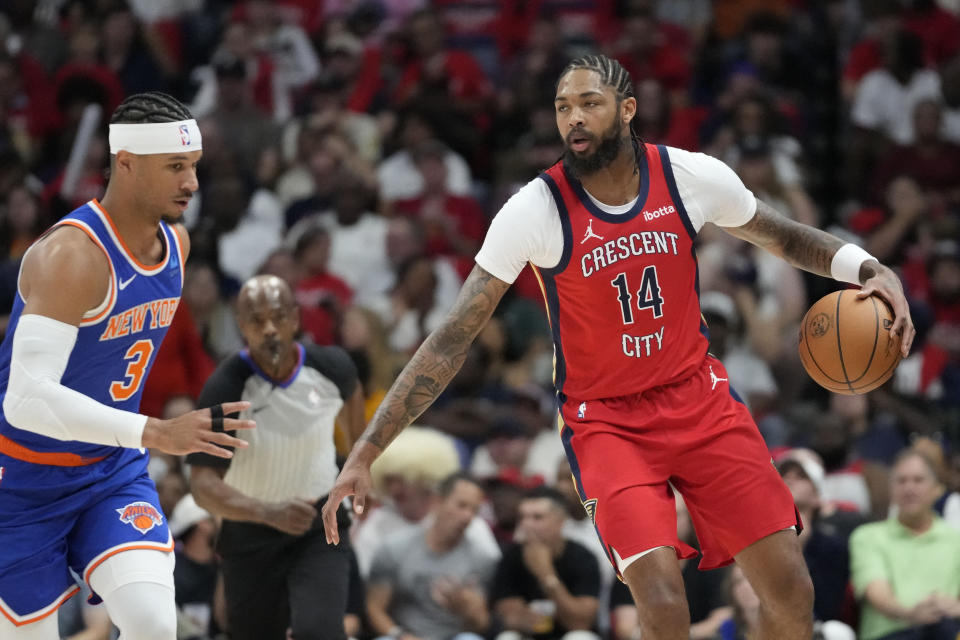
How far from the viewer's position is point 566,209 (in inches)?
203

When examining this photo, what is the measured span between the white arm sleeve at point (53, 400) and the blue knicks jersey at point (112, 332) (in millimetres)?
164

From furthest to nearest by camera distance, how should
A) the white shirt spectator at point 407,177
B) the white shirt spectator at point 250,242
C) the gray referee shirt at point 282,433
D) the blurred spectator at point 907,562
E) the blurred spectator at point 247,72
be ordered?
the blurred spectator at point 247,72 < the white shirt spectator at point 407,177 < the white shirt spectator at point 250,242 < the blurred spectator at point 907,562 < the gray referee shirt at point 282,433

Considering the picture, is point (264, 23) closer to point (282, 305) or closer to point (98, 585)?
point (282, 305)

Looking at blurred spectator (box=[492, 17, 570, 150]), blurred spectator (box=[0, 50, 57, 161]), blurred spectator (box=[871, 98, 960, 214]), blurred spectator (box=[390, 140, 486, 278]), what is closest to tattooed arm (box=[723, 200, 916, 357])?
blurred spectator (box=[390, 140, 486, 278])

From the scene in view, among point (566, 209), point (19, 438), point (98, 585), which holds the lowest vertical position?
point (98, 585)

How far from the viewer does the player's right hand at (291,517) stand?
19.5 ft

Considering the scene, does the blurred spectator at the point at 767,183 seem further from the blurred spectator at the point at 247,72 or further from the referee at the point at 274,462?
the referee at the point at 274,462

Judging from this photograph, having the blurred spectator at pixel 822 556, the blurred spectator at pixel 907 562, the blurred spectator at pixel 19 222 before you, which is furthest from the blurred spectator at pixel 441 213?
the blurred spectator at pixel 907 562

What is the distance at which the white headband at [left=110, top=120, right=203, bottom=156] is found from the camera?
16.9ft

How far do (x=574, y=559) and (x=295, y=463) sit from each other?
2438 mm

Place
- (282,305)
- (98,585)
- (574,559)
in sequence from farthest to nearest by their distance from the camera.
A: (574,559), (282,305), (98,585)

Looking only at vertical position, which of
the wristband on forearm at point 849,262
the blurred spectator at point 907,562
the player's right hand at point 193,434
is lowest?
the blurred spectator at point 907,562

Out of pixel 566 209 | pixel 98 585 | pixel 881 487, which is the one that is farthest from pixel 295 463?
pixel 881 487

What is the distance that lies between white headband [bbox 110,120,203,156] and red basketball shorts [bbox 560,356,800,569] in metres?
1.80
